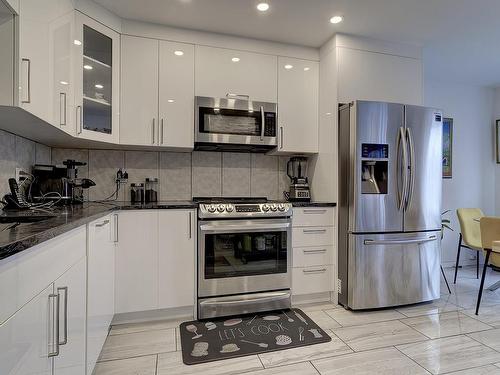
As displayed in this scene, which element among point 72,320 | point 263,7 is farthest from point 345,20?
point 72,320

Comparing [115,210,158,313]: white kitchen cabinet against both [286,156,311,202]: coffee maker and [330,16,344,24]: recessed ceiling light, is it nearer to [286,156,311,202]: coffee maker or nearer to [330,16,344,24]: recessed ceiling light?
[286,156,311,202]: coffee maker

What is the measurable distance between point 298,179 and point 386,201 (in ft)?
3.00

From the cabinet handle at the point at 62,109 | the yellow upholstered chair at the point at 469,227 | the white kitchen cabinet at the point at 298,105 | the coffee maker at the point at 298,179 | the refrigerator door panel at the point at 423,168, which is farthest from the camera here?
the yellow upholstered chair at the point at 469,227

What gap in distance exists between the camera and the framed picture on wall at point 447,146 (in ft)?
13.1

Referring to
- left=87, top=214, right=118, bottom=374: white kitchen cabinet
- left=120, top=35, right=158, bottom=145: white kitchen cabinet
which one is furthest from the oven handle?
left=120, top=35, right=158, bottom=145: white kitchen cabinet

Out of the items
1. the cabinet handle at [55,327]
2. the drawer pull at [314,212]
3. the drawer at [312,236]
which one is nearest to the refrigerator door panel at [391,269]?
the drawer at [312,236]

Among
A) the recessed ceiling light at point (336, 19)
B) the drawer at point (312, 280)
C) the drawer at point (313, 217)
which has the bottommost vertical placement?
the drawer at point (312, 280)

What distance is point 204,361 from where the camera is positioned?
183 cm

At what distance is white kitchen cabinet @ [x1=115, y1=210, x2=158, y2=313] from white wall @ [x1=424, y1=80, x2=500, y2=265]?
3.86 metres

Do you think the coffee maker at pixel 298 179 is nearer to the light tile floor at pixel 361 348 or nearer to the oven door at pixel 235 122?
the oven door at pixel 235 122

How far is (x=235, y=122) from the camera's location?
9.11ft

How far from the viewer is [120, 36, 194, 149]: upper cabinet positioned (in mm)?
2543

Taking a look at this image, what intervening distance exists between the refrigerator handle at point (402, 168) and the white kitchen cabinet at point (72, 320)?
8.15 ft

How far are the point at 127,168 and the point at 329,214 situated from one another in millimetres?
→ 2017
